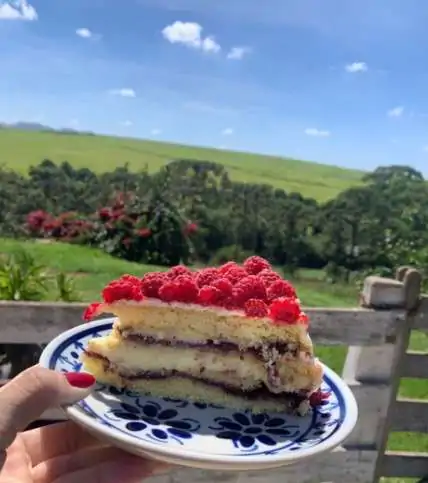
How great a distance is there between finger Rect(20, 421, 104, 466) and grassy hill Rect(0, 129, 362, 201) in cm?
1334

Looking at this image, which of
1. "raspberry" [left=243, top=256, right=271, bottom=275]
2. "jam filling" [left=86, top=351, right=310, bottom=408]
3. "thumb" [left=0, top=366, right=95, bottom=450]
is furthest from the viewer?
"raspberry" [left=243, top=256, right=271, bottom=275]

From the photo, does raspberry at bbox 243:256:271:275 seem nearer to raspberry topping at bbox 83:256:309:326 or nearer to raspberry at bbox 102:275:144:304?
raspberry topping at bbox 83:256:309:326

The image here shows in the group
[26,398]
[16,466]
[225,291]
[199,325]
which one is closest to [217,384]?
[199,325]

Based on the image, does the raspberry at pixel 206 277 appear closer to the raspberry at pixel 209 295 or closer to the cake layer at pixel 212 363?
the raspberry at pixel 209 295

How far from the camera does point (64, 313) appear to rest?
9.82 ft

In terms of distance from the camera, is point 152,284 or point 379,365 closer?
point 152,284

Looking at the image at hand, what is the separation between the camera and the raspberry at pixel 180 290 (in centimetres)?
208

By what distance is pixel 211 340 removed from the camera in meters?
2.18

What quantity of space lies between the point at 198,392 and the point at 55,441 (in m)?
0.44

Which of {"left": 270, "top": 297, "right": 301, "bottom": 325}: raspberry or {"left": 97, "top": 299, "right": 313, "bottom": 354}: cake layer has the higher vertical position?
{"left": 270, "top": 297, "right": 301, "bottom": 325}: raspberry

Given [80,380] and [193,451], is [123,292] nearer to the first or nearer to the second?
[80,380]

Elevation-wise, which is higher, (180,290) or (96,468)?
(180,290)

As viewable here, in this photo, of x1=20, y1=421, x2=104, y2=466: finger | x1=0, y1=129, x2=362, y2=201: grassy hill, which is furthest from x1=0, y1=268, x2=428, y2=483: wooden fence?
x1=0, y1=129, x2=362, y2=201: grassy hill

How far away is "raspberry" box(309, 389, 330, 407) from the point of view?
6.31 feet
